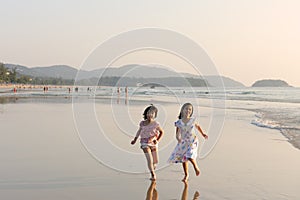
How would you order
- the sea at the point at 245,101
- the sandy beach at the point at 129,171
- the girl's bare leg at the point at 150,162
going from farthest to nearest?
the sea at the point at 245,101 → the girl's bare leg at the point at 150,162 → the sandy beach at the point at 129,171

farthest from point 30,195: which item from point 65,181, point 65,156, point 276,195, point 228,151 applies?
point 228,151

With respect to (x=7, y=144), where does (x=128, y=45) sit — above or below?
above

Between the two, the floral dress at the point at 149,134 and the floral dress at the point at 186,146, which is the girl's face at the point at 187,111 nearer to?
the floral dress at the point at 186,146

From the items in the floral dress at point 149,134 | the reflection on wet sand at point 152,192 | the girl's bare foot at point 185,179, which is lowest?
the reflection on wet sand at point 152,192

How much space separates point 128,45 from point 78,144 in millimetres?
3621

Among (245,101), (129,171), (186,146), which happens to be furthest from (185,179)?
(245,101)

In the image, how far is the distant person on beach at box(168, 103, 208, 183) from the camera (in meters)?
6.71

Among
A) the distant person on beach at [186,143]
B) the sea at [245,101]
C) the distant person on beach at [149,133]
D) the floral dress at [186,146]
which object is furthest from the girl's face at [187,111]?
the sea at [245,101]

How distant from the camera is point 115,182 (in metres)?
6.33

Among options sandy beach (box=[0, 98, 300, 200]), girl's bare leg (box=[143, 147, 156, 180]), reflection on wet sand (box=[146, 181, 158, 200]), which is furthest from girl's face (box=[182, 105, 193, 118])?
reflection on wet sand (box=[146, 181, 158, 200])

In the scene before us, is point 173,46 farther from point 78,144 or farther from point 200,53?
point 78,144

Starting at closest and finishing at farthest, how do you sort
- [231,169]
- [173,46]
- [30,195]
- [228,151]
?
[30,195] < [231,169] < [173,46] < [228,151]

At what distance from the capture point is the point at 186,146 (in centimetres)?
682

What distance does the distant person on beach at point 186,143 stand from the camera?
671 centimetres
